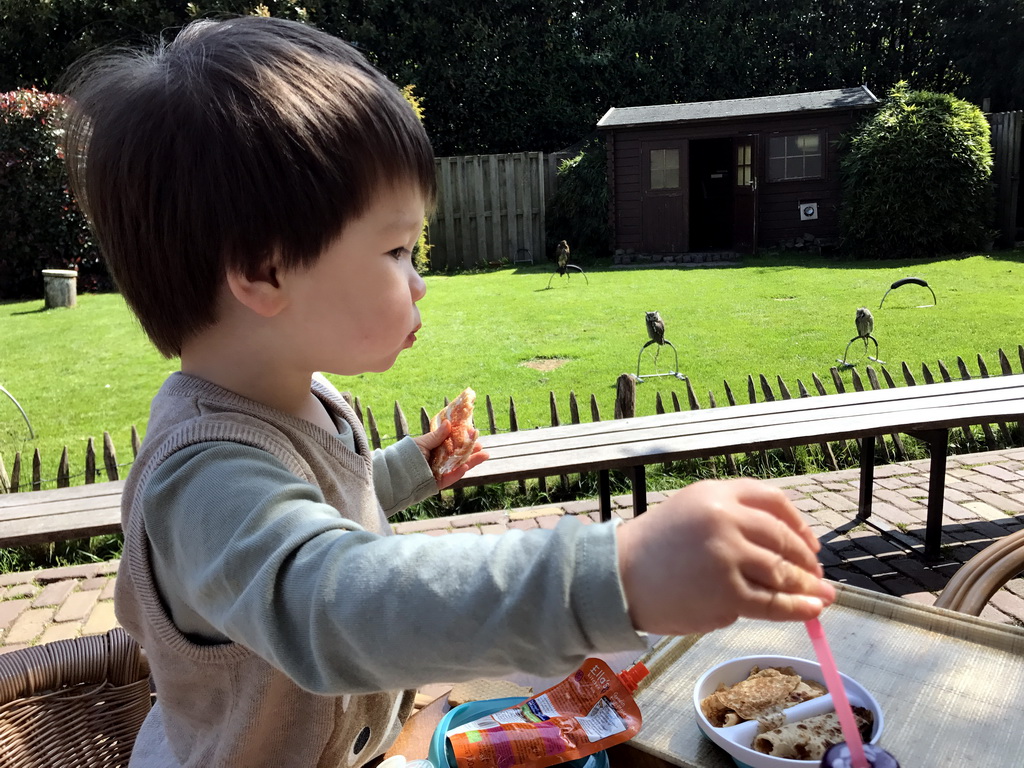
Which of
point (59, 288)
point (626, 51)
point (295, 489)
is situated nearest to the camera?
point (295, 489)

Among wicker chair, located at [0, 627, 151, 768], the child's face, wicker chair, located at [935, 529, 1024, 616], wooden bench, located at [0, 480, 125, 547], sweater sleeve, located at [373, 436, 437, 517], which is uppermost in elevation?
the child's face

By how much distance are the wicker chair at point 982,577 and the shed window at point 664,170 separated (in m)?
15.4

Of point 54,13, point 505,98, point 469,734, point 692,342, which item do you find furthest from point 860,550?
point 54,13

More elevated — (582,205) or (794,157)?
(794,157)

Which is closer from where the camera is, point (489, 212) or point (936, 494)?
point (936, 494)

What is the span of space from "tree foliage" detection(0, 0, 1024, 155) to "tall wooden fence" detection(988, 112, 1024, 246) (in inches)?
331

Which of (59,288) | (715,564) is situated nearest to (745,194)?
(59,288)

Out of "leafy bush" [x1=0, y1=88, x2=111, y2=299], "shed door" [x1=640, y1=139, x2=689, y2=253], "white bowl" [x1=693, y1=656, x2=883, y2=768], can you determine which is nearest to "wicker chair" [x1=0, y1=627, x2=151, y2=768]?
"white bowl" [x1=693, y1=656, x2=883, y2=768]

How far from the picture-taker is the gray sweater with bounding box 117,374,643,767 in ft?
2.30

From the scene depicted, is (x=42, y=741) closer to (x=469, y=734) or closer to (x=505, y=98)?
(x=469, y=734)

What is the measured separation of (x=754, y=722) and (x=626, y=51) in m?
25.0

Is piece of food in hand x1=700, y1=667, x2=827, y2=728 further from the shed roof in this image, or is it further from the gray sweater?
the shed roof

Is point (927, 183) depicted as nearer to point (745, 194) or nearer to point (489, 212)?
point (745, 194)

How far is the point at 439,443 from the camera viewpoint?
5.95 ft
